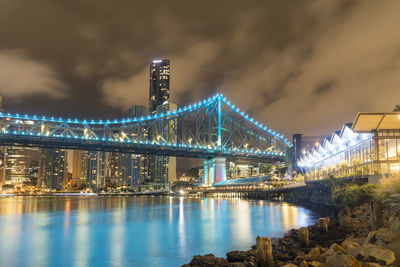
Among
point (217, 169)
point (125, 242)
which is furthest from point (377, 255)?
point (217, 169)

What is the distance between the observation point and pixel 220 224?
29234 mm

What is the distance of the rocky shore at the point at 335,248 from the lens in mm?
8820

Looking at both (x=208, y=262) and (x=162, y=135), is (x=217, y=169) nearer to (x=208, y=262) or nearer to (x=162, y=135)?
(x=162, y=135)

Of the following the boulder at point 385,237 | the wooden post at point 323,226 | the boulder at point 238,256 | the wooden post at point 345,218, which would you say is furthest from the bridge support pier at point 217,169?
the boulder at point 385,237

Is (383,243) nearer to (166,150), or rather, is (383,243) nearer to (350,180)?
(350,180)

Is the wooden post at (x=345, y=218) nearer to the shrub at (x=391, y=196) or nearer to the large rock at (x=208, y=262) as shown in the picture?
the shrub at (x=391, y=196)

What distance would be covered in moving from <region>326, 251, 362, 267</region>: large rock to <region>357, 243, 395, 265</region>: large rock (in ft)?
2.42

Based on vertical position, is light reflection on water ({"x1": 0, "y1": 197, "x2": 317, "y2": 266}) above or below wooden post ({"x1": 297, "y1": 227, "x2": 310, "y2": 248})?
below

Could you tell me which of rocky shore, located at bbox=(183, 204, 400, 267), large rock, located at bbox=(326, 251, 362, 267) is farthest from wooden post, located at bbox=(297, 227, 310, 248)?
large rock, located at bbox=(326, 251, 362, 267)

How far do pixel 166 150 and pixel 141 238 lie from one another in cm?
6966

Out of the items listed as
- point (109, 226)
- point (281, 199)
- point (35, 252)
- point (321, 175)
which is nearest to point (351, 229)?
point (35, 252)

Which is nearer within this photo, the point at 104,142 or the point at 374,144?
the point at 374,144

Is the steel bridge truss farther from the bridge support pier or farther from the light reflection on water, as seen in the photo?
the light reflection on water

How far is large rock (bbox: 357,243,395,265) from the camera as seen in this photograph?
28.1 feet
